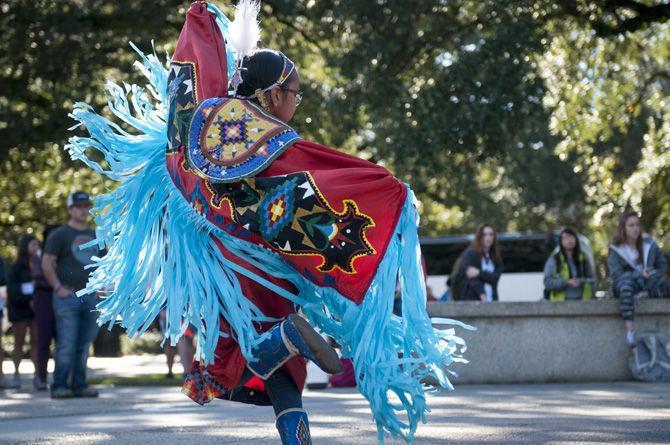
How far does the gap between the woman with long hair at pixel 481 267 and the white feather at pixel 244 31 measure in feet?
24.8

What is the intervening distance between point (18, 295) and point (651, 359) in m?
6.80

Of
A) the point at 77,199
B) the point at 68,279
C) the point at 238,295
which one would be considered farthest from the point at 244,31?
the point at 68,279

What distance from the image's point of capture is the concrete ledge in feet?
39.8

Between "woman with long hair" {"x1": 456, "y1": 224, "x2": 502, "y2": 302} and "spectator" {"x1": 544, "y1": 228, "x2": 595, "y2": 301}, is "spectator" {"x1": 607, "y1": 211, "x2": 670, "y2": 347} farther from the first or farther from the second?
"woman with long hair" {"x1": 456, "y1": 224, "x2": 502, "y2": 302}

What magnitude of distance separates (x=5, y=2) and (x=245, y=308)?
1365cm

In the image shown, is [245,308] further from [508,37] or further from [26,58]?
[26,58]

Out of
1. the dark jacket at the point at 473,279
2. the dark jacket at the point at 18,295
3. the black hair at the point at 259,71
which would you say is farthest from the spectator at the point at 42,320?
the black hair at the point at 259,71

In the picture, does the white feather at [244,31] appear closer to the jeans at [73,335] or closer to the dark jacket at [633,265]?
the jeans at [73,335]

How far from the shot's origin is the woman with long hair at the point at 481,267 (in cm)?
1250

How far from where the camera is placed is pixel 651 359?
38.9ft

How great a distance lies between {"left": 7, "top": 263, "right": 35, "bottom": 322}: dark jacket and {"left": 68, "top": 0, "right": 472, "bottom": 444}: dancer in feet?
28.2

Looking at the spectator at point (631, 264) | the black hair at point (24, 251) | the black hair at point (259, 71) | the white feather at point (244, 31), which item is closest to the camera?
the black hair at point (259, 71)

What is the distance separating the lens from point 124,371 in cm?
1747

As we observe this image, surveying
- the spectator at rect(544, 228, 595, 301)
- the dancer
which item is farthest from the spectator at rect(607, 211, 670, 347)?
the dancer
